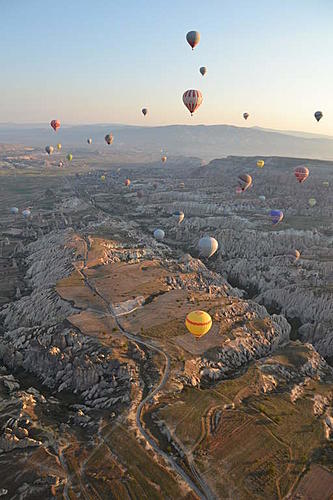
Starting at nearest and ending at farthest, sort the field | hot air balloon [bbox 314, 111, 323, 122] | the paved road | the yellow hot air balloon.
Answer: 1. the paved road
2. the field
3. the yellow hot air balloon
4. hot air balloon [bbox 314, 111, 323, 122]

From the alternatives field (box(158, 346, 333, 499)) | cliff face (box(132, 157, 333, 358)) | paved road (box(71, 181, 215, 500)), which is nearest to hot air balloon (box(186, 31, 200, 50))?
cliff face (box(132, 157, 333, 358))

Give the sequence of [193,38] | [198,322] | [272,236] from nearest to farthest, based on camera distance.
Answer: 1. [198,322]
2. [193,38]
3. [272,236]

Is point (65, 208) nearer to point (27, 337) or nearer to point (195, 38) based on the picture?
point (195, 38)

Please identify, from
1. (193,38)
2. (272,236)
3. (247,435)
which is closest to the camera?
(247,435)

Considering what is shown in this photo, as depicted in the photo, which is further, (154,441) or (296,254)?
(296,254)

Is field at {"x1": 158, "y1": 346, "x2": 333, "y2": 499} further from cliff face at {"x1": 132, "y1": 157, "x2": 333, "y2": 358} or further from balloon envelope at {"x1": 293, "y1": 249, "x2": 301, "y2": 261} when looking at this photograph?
balloon envelope at {"x1": 293, "y1": 249, "x2": 301, "y2": 261}

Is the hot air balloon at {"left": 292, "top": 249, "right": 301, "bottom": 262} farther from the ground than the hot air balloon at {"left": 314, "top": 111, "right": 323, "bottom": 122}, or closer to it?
closer to it

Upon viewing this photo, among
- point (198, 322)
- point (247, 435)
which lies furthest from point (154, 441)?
point (198, 322)

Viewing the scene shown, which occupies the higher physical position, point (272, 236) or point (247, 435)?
point (272, 236)

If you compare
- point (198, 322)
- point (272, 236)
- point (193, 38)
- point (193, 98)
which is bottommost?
point (272, 236)

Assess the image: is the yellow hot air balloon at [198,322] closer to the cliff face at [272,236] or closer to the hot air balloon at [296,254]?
the cliff face at [272,236]

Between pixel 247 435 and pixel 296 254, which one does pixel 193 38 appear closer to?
pixel 296 254

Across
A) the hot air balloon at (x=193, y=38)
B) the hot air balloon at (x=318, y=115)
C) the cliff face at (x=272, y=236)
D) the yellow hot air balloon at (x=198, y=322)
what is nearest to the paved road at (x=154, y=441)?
the yellow hot air balloon at (x=198, y=322)
